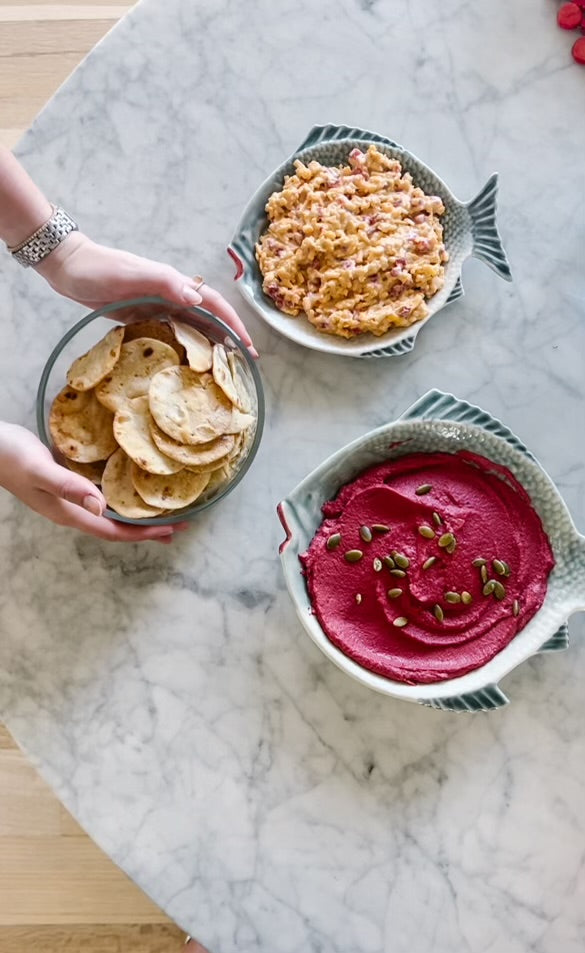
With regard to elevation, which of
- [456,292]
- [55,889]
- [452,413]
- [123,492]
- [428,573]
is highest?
[123,492]

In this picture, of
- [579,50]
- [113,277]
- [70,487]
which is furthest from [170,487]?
[579,50]

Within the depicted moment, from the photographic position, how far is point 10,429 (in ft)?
5.82

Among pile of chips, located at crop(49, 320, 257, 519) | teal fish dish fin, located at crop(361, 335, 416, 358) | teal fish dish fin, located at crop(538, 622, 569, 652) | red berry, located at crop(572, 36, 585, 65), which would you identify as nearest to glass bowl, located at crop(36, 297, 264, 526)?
pile of chips, located at crop(49, 320, 257, 519)

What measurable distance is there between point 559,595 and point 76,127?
1.43 metres

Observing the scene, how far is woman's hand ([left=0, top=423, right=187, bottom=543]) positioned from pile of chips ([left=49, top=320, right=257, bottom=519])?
0.20ft

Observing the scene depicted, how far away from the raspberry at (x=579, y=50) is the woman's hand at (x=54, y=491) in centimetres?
133

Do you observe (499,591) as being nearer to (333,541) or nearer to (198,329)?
(333,541)

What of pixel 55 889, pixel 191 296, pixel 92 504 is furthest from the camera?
pixel 55 889

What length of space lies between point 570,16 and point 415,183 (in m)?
0.50

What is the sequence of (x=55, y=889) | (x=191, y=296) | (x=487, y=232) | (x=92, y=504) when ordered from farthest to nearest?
1. (x=55, y=889)
2. (x=487, y=232)
3. (x=191, y=296)
4. (x=92, y=504)

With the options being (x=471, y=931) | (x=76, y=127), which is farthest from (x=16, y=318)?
(x=471, y=931)

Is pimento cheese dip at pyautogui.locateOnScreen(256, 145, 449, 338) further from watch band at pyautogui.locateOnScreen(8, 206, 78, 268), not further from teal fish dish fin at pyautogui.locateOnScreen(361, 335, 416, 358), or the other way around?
watch band at pyautogui.locateOnScreen(8, 206, 78, 268)

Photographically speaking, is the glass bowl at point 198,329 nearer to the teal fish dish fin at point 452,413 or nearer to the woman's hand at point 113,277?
the woman's hand at point 113,277

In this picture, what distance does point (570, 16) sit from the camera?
6.34 ft
